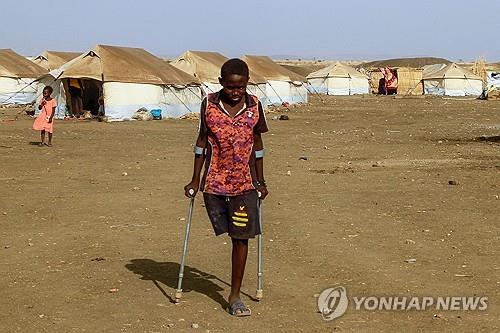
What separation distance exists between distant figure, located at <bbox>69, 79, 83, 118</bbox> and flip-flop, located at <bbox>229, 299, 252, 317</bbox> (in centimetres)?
2718

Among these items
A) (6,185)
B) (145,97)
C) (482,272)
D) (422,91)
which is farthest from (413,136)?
(422,91)

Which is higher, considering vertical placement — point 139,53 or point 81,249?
point 139,53

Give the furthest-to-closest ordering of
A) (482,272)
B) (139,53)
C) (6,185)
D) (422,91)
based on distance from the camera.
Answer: (422,91)
(139,53)
(6,185)
(482,272)

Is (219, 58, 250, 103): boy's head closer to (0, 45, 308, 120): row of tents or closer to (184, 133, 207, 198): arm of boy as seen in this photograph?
(184, 133, 207, 198): arm of boy

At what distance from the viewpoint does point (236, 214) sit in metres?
6.33

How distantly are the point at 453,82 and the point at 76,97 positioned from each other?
3827 centimetres

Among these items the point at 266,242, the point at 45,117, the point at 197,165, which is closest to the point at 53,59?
the point at 45,117

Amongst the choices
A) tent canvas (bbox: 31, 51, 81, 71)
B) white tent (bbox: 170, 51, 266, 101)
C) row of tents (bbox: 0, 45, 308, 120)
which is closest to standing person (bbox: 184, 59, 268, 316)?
row of tents (bbox: 0, 45, 308, 120)

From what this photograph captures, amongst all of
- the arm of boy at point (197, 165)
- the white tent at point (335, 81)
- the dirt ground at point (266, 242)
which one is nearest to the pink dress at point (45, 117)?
the dirt ground at point (266, 242)

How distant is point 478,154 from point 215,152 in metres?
12.7

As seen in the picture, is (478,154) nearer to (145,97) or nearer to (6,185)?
(6,185)

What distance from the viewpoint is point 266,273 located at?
24.6 feet

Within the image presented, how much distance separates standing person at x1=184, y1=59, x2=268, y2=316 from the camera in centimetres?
632

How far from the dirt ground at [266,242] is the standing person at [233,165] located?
0.56 metres
